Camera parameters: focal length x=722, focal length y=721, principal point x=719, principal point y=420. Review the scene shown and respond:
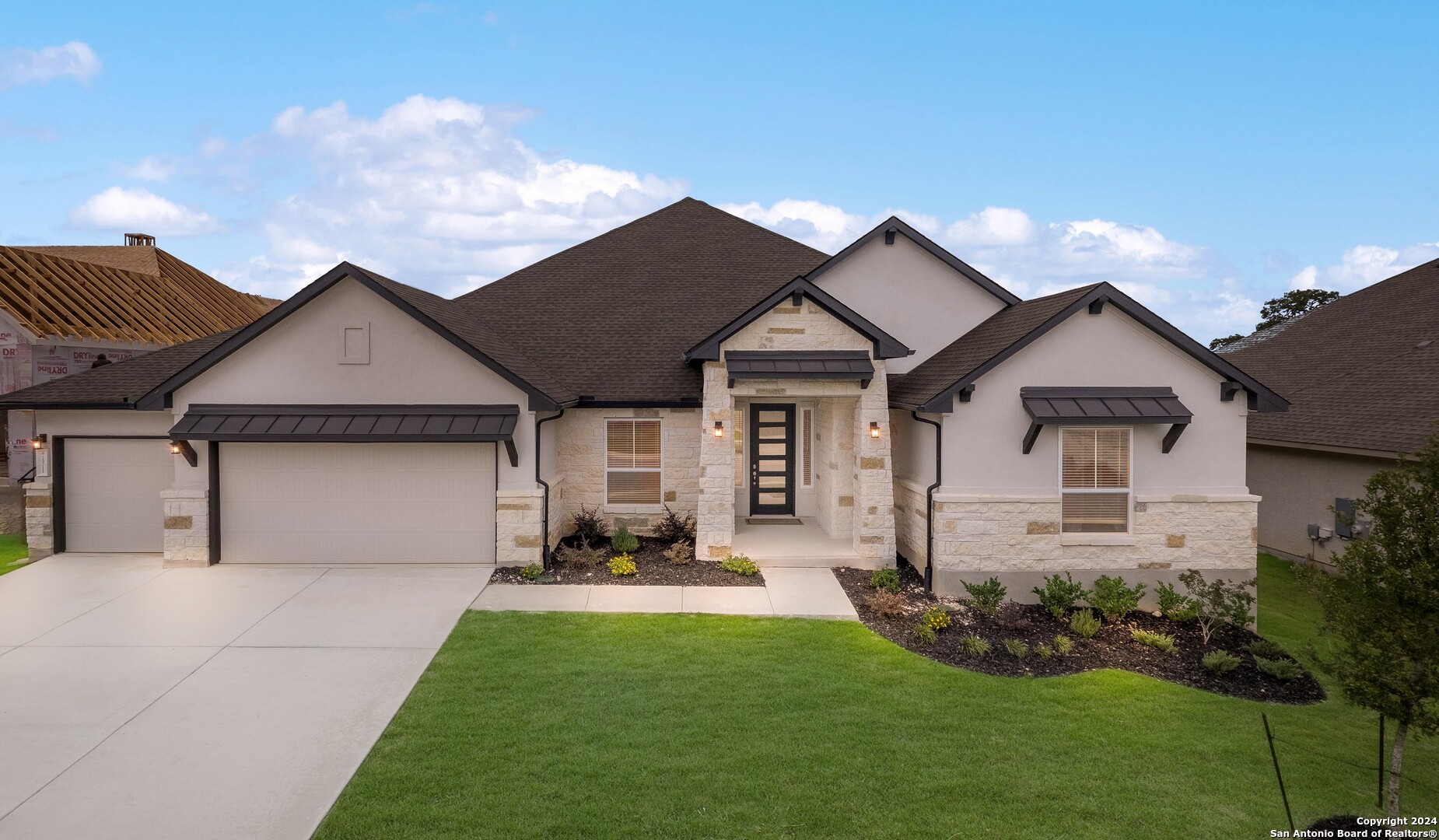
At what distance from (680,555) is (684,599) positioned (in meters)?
1.69

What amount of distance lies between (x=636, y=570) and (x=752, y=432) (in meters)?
4.31

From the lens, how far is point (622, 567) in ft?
39.0

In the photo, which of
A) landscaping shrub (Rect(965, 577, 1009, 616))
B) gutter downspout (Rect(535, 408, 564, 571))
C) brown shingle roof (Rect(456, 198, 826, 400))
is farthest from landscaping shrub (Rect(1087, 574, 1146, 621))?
gutter downspout (Rect(535, 408, 564, 571))

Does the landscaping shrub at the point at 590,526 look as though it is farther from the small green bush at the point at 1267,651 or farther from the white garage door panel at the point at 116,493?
the small green bush at the point at 1267,651

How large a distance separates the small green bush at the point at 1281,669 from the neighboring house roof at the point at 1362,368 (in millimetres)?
5015

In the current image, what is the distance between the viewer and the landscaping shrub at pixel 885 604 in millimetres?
10164

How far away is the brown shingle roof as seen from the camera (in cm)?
1449

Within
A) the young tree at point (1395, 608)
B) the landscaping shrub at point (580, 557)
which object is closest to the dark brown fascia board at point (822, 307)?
the landscaping shrub at point (580, 557)

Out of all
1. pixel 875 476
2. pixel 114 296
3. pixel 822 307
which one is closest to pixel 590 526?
pixel 875 476

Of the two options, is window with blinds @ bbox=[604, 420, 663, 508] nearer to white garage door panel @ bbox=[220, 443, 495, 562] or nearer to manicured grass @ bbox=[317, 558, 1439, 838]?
white garage door panel @ bbox=[220, 443, 495, 562]

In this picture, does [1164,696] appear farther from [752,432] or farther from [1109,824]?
[752,432]

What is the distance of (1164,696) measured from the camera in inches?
316

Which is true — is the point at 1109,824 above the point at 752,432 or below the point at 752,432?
below

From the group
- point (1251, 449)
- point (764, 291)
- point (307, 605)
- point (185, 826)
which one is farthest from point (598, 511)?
point (1251, 449)
